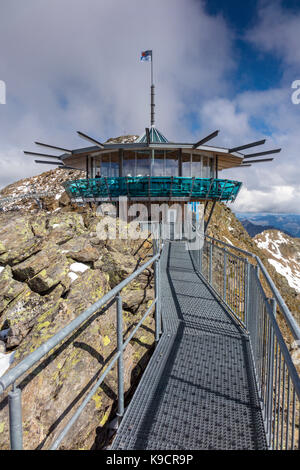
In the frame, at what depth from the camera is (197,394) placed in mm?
3477

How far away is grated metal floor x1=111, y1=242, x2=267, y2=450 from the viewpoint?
9.46 feet

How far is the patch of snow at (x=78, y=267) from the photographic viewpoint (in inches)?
337

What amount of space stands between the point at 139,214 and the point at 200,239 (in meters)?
8.76

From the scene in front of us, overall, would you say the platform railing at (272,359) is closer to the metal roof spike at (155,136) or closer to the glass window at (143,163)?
the glass window at (143,163)

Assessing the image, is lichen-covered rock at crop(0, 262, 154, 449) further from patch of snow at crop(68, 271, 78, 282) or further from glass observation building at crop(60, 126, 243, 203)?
glass observation building at crop(60, 126, 243, 203)

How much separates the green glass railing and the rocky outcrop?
335cm

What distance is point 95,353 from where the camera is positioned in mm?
4211

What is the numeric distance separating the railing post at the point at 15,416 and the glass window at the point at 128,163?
681 inches

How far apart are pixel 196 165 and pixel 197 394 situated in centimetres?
1657

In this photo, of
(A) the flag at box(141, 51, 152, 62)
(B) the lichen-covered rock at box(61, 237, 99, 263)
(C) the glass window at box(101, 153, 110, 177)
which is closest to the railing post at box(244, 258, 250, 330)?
(B) the lichen-covered rock at box(61, 237, 99, 263)

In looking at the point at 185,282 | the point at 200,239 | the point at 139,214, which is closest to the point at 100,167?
the point at 139,214

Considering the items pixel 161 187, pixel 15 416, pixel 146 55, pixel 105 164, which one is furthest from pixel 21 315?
pixel 146 55

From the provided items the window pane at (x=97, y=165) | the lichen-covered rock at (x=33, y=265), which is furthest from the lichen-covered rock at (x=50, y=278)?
the window pane at (x=97, y=165)
